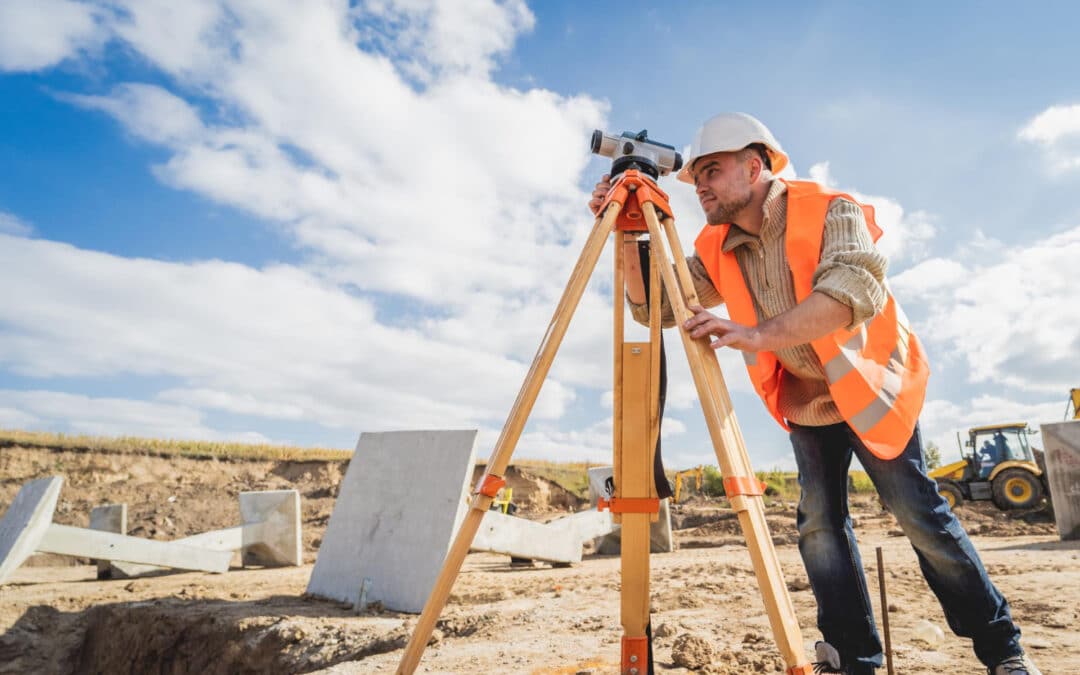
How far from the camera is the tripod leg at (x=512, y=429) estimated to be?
188 cm

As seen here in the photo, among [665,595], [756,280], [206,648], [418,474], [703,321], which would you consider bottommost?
[206,648]

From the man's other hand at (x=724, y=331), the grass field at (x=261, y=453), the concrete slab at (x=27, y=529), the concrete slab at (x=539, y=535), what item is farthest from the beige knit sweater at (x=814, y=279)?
the grass field at (x=261, y=453)

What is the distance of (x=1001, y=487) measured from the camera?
13.4 metres

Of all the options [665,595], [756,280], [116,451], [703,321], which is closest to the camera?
[703,321]

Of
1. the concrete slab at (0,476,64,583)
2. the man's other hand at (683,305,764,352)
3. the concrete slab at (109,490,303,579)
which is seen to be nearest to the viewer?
the man's other hand at (683,305,764,352)

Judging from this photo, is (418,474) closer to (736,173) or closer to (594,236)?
(594,236)

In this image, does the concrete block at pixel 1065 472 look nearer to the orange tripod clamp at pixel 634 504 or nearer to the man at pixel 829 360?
the man at pixel 829 360

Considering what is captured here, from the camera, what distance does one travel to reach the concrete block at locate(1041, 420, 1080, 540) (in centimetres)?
834

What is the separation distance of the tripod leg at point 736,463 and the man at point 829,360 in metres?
0.08

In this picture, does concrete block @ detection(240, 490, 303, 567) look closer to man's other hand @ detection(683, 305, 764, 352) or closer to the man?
the man

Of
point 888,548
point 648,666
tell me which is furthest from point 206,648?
point 888,548

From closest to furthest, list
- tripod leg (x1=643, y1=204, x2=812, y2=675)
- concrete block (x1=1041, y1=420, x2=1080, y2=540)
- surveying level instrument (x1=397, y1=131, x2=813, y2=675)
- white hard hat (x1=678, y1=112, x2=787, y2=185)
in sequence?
tripod leg (x1=643, y1=204, x2=812, y2=675)
surveying level instrument (x1=397, y1=131, x2=813, y2=675)
white hard hat (x1=678, y1=112, x2=787, y2=185)
concrete block (x1=1041, y1=420, x2=1080, y2=540)

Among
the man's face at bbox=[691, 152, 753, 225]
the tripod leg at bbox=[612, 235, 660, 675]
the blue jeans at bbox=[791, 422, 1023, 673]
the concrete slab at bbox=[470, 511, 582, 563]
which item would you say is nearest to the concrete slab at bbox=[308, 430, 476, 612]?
the concrete slab at bbox=[470, 511, 582, 563]

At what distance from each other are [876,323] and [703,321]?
28.7 inches
